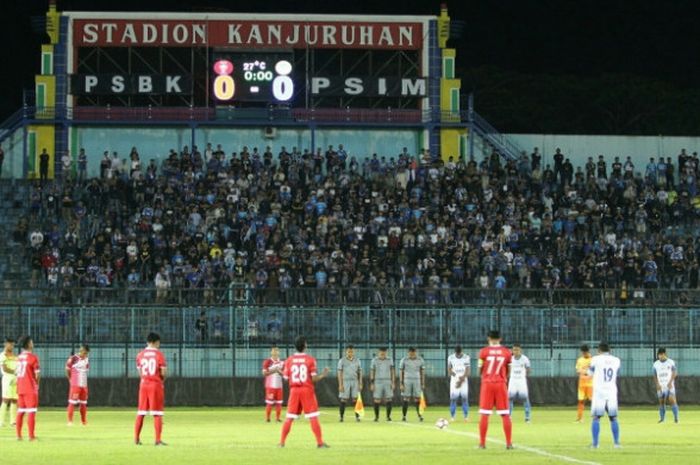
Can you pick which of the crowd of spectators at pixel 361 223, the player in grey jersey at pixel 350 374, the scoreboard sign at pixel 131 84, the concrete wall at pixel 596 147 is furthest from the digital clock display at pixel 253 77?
the player in grey jersey at pixel 350 374

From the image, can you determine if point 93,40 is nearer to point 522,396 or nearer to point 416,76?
point 416,76

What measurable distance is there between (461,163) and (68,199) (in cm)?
1652

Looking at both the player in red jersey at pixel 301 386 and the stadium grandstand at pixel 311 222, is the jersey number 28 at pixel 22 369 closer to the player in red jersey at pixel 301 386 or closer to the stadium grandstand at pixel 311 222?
the player in red jersey at pixel 301 386

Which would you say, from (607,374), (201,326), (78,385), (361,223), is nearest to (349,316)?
(201,326)

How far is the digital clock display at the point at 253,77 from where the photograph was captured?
7038 cm

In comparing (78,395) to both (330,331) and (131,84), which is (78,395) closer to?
(330,331)

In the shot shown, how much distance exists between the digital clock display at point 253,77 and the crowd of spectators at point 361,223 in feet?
7.95

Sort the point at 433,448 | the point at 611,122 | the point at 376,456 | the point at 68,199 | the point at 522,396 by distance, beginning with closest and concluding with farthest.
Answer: the point at 376,456 → the point at 433,448 → the point at 522,396 → the point at 68,199 → the point at 611,122

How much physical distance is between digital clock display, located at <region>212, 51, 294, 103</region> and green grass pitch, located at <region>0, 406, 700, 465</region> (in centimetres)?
2839

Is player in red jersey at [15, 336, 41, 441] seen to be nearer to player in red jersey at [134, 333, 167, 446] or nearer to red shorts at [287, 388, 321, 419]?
player in red jersey at [134, 333, 167, 446]

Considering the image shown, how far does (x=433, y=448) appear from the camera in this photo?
29734 mm

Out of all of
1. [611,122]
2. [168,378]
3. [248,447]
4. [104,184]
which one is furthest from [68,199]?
[611,122]

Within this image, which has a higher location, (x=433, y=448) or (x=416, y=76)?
(x=416, y=76)

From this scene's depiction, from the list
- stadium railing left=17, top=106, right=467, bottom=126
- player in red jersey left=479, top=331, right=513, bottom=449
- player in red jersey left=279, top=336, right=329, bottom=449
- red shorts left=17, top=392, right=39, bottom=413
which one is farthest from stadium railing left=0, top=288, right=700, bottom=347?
stadium railing left=17, top=106, right=467, bottom=126
